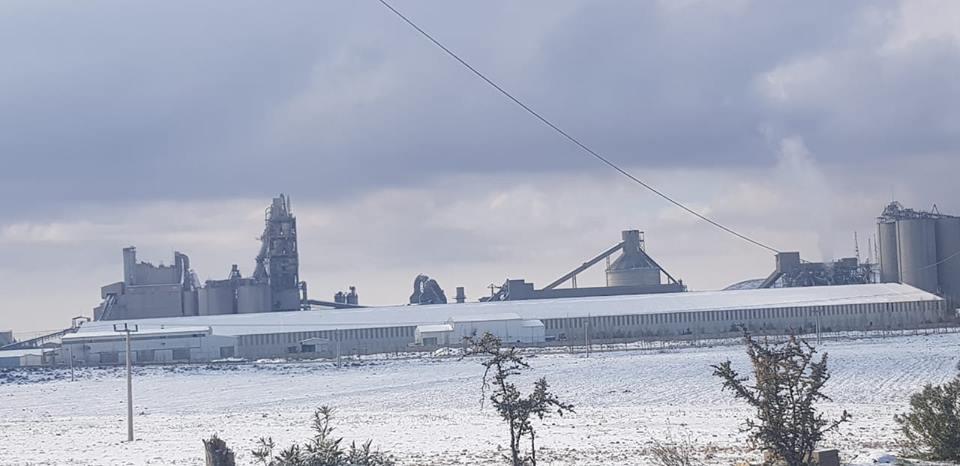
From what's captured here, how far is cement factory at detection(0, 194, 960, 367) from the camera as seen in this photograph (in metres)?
86.8

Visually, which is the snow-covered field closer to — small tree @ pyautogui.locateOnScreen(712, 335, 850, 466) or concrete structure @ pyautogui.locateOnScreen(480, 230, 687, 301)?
small tree @ pyautogui.locateOnScreen(712, 335, 850, 466)

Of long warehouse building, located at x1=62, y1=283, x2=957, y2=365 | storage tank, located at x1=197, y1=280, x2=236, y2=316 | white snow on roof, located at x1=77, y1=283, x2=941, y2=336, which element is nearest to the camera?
long warehouse building, located at x1=62, y1=283, x2=957, y2=365

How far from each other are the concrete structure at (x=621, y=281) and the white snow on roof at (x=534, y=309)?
11.3m

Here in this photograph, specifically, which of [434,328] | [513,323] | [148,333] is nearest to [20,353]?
[148,333]

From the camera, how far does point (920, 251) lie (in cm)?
10088

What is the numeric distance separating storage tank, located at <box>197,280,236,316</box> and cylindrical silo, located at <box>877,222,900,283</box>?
2097 inches

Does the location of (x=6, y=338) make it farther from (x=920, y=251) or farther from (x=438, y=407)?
(x=438, y=407)

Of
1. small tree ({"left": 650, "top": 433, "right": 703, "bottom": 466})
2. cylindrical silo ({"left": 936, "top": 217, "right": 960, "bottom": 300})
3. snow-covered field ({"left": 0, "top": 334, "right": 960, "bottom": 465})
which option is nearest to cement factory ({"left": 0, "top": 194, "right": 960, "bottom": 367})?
cylindrical silo ({"left": 936, "top": 217, "right": 960, "bottom": 300})

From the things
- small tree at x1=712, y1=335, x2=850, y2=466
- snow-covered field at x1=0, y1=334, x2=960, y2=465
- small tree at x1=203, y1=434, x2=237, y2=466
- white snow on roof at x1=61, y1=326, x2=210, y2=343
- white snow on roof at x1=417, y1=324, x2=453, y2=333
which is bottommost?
snow-covered field at x1=0, y1=334, x2=960, y2=465

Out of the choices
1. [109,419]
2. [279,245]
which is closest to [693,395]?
[109,419]

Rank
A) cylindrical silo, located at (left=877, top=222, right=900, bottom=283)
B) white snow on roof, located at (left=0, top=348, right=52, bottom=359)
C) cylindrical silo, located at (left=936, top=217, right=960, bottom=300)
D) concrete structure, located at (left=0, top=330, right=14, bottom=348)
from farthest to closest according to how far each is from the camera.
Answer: concrete structure, located at (left=0, top=330, right=14, bottom=348) → cylindrical silo, located at (left=877, top=222, right=900, bottom=283) → cylindrical silo, located at (left=936, top=217, right=960, bottom=300) → white snow on roof, located at (left=0, top=348, right=52, bottom=359)

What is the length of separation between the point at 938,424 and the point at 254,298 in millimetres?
87902

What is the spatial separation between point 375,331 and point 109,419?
183ft

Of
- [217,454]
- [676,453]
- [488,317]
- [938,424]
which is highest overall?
[488,317]
